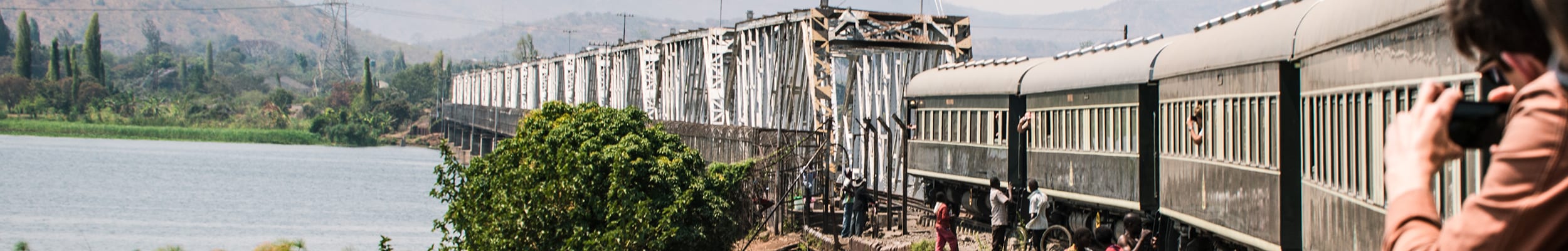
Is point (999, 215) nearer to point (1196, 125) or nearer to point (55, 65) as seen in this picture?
point (1196, 125)

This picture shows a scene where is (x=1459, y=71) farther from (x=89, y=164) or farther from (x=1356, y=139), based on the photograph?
(x=89, y=164)

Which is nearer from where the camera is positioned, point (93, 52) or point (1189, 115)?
point (1189, 115)

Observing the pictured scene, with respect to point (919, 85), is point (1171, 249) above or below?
below

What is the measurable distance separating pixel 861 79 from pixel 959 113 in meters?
15.8

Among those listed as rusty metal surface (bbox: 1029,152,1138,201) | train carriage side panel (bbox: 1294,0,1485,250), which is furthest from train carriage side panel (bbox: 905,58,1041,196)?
train carriage side panel (bbox: 1294,0,1485,250)

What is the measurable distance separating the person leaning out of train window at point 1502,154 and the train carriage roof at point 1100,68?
14367 millimetres

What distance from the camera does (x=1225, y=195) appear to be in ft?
42.3

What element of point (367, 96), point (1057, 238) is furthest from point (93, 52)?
point (1057, 238)

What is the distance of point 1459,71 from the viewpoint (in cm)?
725

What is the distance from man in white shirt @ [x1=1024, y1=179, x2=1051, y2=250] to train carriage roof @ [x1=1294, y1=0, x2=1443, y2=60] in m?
5.72

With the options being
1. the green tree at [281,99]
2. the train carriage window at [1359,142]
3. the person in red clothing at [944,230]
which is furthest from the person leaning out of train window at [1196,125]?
the green tree at [281,99]

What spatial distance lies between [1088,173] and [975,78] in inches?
213

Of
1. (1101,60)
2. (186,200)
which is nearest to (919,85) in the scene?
(1101,60)

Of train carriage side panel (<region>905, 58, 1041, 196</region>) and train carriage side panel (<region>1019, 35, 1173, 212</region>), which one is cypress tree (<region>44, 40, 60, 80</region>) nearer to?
train carriage side panel (<region>905, 58, 1041, 196</region>)
